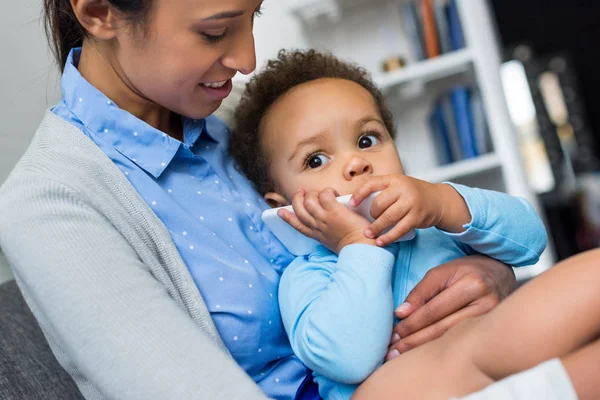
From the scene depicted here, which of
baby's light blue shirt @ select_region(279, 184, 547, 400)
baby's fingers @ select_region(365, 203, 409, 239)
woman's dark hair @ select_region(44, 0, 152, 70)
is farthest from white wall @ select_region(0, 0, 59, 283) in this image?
baby's fingers @ select_region(365, 203, 409, 239)

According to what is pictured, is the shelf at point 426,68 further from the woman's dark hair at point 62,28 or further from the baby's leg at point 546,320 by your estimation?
the baby's leg at point 546,320

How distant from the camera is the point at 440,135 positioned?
11.4 feet

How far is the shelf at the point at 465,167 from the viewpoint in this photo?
328cm

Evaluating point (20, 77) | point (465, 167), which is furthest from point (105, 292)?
point (465, 167)

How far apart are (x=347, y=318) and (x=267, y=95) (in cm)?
67

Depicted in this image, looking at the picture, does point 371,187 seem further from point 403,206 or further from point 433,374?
point 433,374

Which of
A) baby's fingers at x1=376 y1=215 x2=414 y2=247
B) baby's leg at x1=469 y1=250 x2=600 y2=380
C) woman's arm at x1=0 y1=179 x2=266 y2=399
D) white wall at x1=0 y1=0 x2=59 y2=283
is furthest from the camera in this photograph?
white wall at x1=0 y1=0 x2=59 y2=283

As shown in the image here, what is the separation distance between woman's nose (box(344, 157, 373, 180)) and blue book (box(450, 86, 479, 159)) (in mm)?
2144

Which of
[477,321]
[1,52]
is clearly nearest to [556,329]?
[477,321]

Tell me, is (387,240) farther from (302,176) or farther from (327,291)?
(302,176)

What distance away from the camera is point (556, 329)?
2.61ft

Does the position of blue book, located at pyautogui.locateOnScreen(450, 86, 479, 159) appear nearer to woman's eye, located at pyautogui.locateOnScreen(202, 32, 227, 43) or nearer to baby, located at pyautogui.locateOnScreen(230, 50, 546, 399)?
baby, located at pyautogui.locateOnScreen(230, 50, 546, 399)

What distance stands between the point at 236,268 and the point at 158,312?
264 mm

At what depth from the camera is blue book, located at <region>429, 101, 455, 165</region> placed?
3.42 meters
